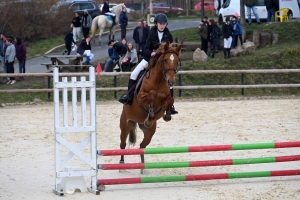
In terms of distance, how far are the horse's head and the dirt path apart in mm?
1666

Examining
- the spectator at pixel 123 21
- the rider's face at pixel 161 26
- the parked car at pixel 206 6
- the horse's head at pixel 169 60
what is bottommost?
the horse's head at pixel 169 60

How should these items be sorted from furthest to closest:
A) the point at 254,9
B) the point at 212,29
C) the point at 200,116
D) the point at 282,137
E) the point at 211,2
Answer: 1. the point at 211,2
2. the point at 254,9
3. the point at 212,29
4. the point at 200,116
5. the point at 282,137

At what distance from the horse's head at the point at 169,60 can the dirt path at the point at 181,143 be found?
1.67 m

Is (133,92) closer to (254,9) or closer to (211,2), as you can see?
(254,9)

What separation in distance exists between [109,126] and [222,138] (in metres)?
3.08

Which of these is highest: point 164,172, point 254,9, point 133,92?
point 254,9

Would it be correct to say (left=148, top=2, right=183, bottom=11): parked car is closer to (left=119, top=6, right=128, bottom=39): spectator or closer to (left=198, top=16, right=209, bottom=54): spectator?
(left=119, top=6, right=128, bottom=39): spectator

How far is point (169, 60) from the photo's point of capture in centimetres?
908

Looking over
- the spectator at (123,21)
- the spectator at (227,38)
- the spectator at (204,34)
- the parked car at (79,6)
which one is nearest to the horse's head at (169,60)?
the spectator at (227,38)

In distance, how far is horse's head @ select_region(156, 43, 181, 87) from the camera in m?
8.98

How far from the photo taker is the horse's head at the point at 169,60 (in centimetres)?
898

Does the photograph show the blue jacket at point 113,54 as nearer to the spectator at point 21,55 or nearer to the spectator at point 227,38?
the spectator at point 21,55

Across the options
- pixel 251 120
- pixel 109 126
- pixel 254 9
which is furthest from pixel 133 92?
pixel 254 9

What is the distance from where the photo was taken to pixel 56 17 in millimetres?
34219
